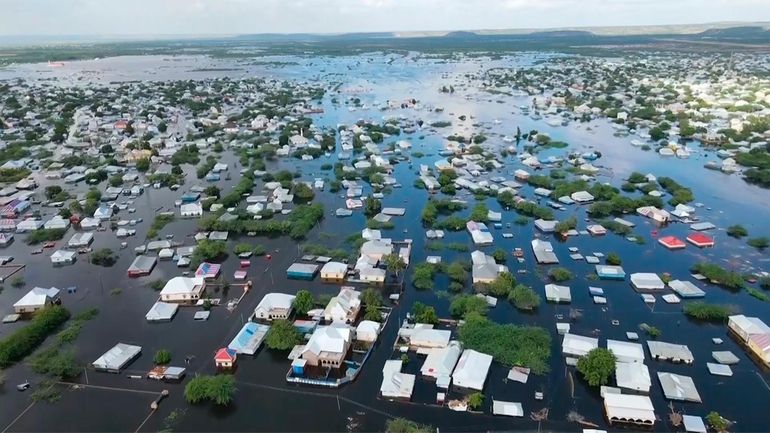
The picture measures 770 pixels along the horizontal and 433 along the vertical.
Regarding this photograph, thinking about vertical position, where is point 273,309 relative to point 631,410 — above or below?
above

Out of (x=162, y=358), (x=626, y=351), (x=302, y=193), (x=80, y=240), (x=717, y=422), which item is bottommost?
(x=717, y=422)

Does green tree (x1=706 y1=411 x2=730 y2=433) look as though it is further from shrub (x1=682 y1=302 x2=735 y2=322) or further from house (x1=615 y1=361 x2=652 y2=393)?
shrub (x1=682 y1=302 x2=735 y2=322)

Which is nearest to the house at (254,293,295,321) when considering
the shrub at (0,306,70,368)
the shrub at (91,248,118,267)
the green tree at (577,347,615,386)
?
the shrub at (0,306,70,368)

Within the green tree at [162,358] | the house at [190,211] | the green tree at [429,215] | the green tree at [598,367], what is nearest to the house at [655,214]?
the green tree at [429,215]

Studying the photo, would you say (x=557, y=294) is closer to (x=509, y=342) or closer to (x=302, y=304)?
(x=509, y=342)

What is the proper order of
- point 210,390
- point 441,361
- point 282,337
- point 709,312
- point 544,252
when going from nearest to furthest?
point 210,390 → point 441,361 → point 282,337 → point 709,312 → point 544,252

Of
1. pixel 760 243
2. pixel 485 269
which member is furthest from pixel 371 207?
pixel 760 243
